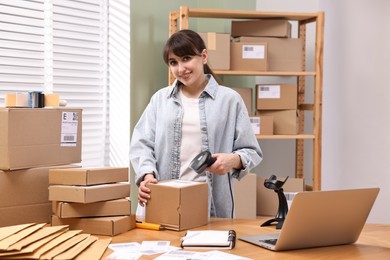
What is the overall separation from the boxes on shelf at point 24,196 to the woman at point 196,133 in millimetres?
414

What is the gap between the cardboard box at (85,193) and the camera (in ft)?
5.94

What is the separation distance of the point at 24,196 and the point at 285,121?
204cm

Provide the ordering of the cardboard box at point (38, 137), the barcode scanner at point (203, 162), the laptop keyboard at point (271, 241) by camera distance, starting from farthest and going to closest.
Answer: the barcode scanner at point (203, 162) < the cardboard box at point (38, 137) < the laptop keyboard at point (271, 241)

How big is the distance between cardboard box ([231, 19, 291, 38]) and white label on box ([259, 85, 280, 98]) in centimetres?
33

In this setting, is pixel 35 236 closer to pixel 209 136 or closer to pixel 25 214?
pixel 25 214

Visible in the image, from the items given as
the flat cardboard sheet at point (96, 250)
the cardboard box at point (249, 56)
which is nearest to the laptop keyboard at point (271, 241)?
the flat cardboard sheet at point (96, 250)

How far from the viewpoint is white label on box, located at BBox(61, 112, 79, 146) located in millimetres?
2115

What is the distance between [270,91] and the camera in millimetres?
3611

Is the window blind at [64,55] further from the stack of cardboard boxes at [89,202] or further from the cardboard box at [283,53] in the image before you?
the stack of cardboard boxes at [89,202]

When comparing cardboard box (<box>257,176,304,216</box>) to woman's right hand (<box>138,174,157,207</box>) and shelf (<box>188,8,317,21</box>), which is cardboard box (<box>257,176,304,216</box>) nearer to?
shelf (<box>188,8,317,21</box>)

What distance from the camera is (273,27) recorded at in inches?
141

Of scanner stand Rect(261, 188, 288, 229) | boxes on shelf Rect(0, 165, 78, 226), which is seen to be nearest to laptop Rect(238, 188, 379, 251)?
scanner stand Rect(261, 188, 288, 229)

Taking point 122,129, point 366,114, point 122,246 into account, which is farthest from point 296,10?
point 122,246

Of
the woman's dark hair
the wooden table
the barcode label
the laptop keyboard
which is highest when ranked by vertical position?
the woman's dark hair
